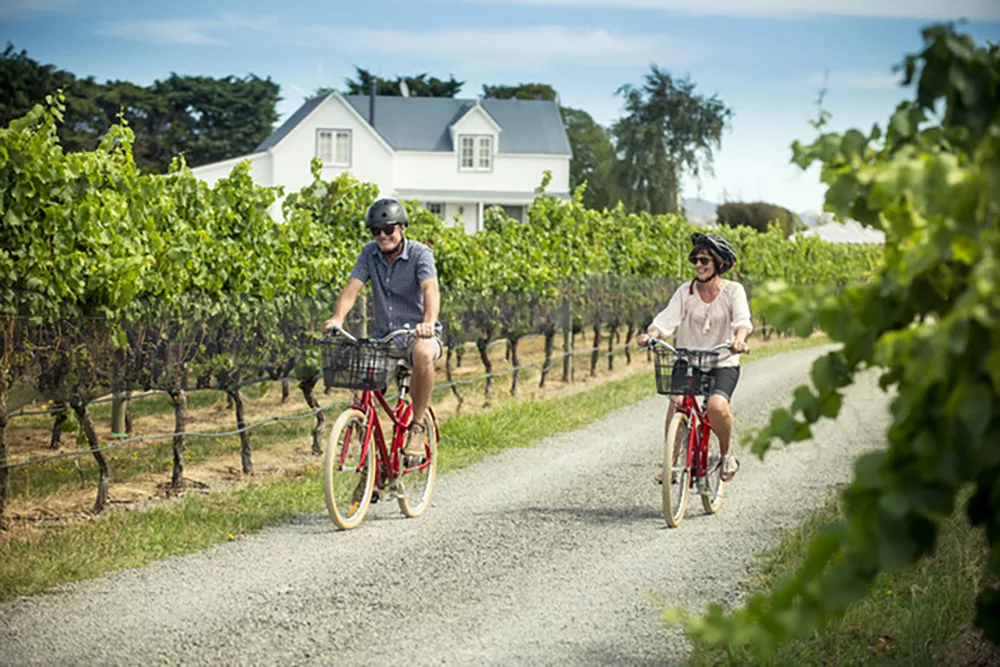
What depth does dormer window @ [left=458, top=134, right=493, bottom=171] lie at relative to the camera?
45.9m

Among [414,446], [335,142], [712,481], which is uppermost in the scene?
[335,142]

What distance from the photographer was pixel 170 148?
181 ft

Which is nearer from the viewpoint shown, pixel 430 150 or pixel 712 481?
pixel 712 481

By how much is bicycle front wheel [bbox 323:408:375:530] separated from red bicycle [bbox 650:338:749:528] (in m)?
1.93

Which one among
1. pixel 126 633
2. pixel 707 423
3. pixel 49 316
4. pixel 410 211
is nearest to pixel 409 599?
pixel 126 633

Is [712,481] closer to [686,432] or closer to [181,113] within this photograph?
[686,432]

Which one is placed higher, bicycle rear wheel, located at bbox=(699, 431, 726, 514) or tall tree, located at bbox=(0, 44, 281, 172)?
tall tree, located at bbox=(0, 44, 281, 172)

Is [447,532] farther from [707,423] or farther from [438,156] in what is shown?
[438,156]

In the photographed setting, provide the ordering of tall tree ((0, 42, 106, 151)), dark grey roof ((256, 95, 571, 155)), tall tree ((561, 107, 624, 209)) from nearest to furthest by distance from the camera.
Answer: tall tree ((0, 42, 106, 151)) → dark grey roof ((256, 95, 571, 155)) → tall tree ((561, 107, 624, 209))

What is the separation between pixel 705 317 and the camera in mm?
7668

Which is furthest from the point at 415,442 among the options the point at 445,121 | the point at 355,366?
the point at 445,121

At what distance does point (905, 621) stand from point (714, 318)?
288cm

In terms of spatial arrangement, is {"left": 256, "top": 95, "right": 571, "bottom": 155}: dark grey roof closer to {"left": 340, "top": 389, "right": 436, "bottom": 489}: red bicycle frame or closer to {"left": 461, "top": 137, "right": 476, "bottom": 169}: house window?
{"left": 461, "top": 137, "right": 476, "bottom": 169}: house window

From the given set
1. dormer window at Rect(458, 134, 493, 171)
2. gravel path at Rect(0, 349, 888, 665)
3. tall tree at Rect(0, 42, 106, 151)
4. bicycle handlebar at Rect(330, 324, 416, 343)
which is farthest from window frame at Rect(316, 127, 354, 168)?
bicycle handlebar at Rect(330, 324, 416, 343)
